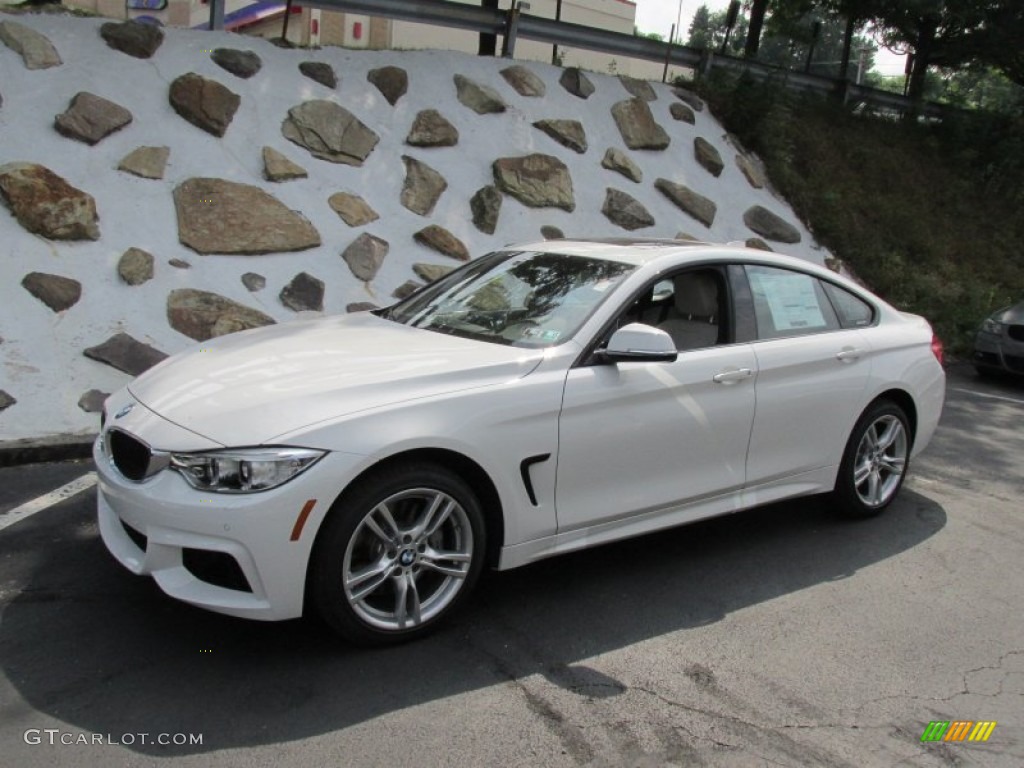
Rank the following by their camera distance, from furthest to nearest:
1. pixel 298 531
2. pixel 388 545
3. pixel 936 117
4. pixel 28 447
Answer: pixel 936 117 < pixel 28 447 < pixel 388 545 < pixel 298 531

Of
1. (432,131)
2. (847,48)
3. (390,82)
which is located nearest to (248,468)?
(432,131)

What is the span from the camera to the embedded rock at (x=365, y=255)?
8336 mm

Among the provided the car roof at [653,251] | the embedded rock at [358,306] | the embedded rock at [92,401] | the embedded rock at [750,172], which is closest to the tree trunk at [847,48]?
the embedded rock at [750,172]

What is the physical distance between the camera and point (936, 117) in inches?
622

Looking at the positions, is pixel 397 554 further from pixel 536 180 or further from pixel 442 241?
pixel 536 180

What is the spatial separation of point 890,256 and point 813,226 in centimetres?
107

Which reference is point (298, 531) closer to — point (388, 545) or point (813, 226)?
point (388, 545)

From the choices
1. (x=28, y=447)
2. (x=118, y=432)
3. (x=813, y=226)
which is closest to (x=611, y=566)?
(x=118, y=432)

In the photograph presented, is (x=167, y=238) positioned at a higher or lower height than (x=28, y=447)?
higher

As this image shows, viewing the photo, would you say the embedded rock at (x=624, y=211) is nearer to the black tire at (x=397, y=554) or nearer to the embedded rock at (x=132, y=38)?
the embedded rock at (x=132, y=38)

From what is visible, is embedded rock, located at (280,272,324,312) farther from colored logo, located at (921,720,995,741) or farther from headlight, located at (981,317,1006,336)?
headlight, located at (981,317,1006,336)

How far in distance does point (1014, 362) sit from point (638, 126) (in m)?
4.85

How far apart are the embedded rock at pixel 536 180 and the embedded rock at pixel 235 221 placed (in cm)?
233

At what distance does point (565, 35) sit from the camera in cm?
1149
